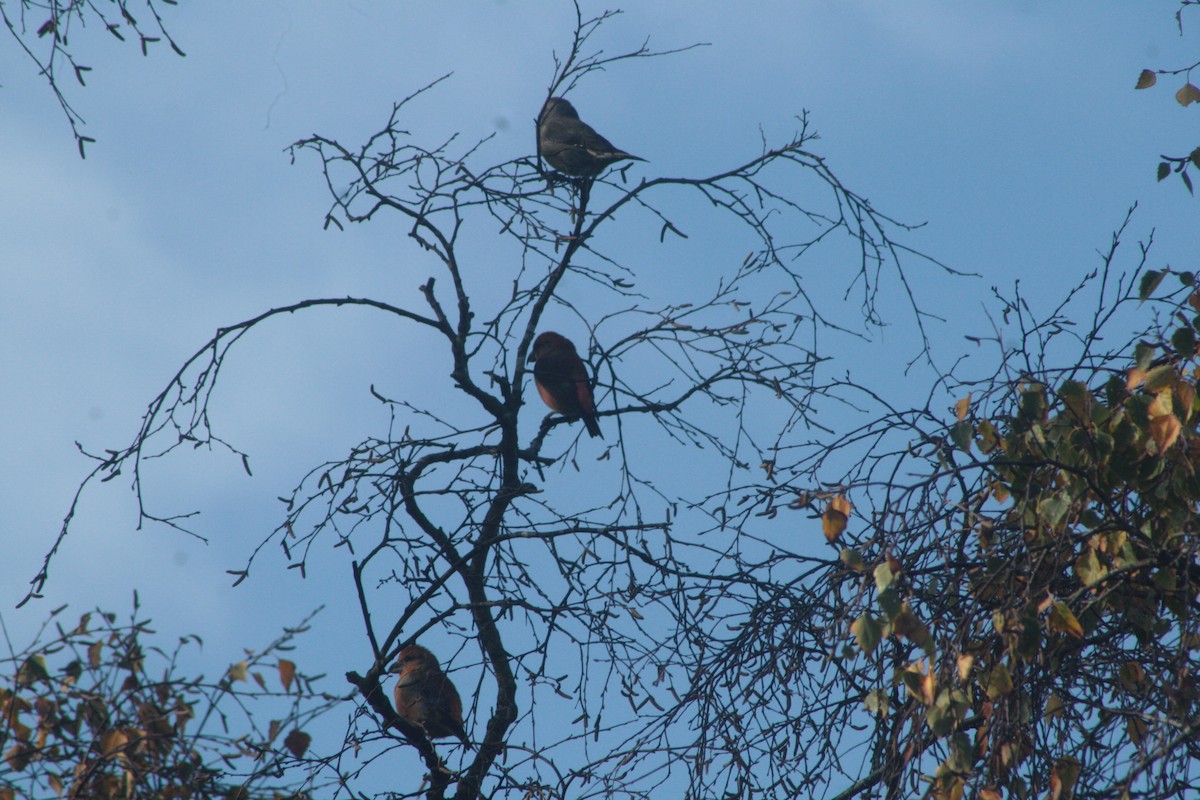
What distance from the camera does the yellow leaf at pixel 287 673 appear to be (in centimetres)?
282

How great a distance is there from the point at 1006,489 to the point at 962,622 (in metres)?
0.66

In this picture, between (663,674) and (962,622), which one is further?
(663,674)

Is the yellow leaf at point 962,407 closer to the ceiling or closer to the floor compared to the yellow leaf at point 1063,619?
closer to the ceiling

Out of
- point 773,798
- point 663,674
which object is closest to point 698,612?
point 663,674

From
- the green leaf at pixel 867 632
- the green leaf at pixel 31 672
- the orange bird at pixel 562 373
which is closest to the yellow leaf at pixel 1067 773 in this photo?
the green leaf at pixel 867 632

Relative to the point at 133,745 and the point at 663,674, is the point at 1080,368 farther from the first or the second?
the point at 133,745

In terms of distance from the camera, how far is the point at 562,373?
711 centimetres

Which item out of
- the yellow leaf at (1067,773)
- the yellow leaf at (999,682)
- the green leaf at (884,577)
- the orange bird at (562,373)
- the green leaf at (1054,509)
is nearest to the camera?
the green leaf at (884,577)

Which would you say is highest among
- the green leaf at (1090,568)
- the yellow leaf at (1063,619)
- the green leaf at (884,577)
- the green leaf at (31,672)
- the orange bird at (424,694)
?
the orange bird at (424,694)

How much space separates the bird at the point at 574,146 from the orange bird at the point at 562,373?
1142mm

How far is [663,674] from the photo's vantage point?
13.6 feet

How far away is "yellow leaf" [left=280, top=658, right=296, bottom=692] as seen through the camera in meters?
2.82

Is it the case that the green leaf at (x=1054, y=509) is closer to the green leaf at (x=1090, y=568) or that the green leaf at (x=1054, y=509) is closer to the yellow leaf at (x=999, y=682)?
the green leaf at (x=1090, y=568)

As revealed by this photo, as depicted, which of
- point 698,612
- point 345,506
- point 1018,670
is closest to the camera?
point 1018,670
